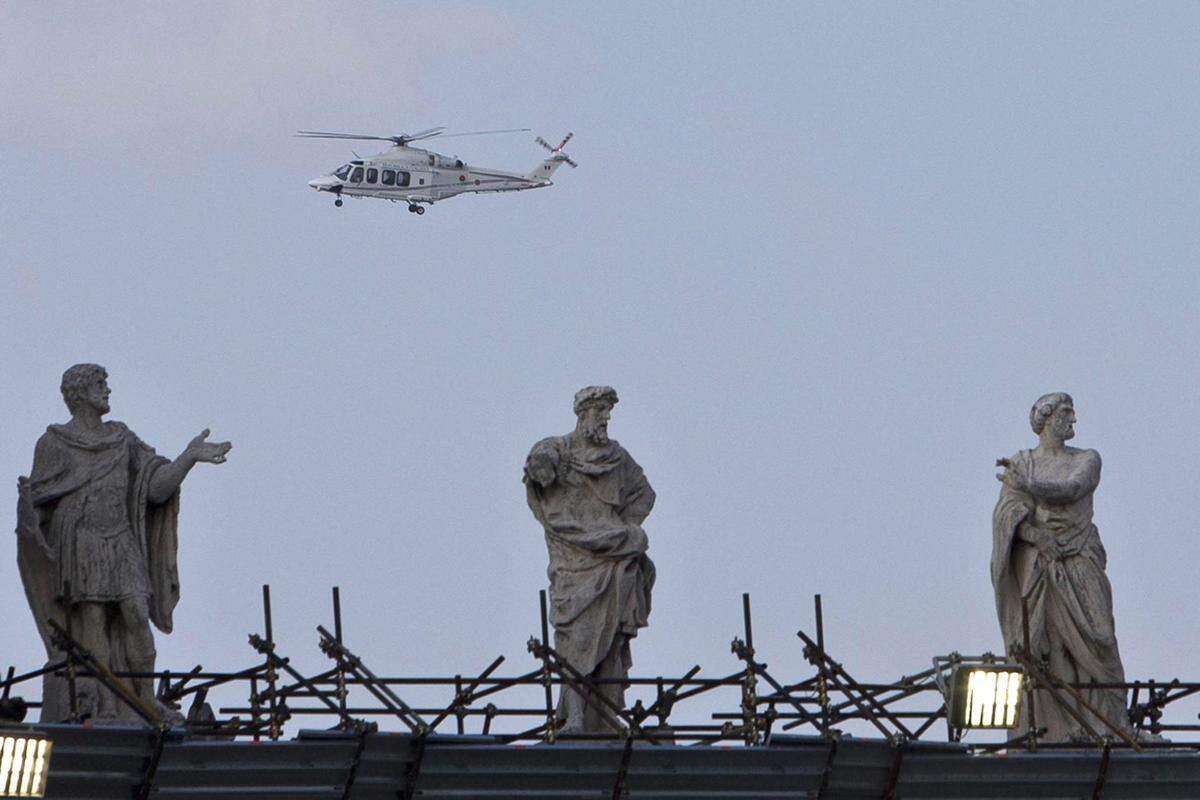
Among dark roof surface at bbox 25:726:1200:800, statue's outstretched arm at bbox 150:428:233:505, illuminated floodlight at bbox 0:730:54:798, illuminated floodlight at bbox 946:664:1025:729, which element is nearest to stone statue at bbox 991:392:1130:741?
dark roof surface at bbox 25:726:1200:800

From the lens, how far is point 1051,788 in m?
30.0

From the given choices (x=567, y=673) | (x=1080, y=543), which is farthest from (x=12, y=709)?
(x=1080, y=543)

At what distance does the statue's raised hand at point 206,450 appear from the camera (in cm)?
2816

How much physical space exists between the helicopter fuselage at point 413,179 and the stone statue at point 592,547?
194 feet

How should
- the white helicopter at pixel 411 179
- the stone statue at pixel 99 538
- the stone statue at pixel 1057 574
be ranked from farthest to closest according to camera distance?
the white helicopter at pixel 411 179, the stone statue at pixel 1057 574, the stone statue at pixel 99 538

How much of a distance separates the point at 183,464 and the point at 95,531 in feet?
2.66

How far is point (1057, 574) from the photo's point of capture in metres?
30.5

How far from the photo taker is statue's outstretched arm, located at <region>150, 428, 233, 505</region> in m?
28.2

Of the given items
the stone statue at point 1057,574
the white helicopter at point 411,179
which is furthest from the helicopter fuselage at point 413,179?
the stone statue at point 1057,574

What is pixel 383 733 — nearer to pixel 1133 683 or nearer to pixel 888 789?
pixel 888 789

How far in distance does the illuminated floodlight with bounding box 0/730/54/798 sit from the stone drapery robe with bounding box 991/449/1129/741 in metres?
9.26

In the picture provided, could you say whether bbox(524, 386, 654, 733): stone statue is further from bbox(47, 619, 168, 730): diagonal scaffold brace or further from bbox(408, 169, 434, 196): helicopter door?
bbox(408, 169, 434, 196): helicopter door

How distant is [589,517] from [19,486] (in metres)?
4.37

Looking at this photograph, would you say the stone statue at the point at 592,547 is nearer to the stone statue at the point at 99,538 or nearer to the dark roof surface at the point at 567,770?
the dark roof surface at the point at 567,770
